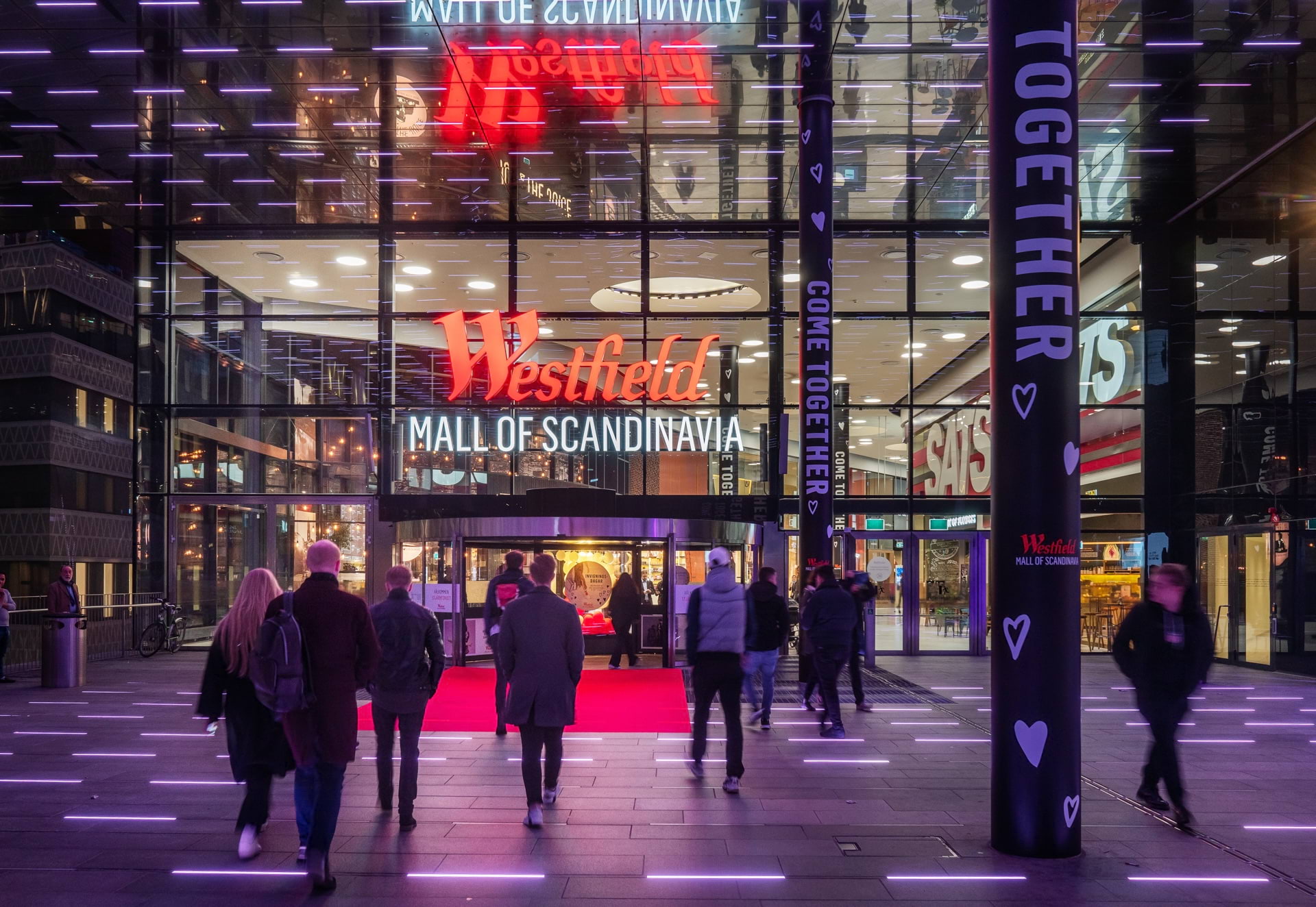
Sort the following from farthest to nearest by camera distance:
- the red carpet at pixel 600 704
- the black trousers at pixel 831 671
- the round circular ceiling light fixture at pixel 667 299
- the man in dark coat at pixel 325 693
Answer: the round circular ceiling light fixture at pixel 667 299 < the red carpet at pixel 600 704 < the black trousers at pixel 831 671 < the man in dark coat at pixel 325 693

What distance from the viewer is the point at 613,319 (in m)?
20.9

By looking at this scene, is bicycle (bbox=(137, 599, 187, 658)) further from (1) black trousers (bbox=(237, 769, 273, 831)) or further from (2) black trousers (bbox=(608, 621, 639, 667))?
(1) black trousers (bbox=(237, 769, 273, 831))

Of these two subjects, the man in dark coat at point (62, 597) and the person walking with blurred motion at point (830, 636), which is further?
the man in dark coat at point (62, 597)

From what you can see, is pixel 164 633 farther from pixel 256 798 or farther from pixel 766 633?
pixel 256 798

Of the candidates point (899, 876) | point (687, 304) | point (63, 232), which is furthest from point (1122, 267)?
point (63, 232)

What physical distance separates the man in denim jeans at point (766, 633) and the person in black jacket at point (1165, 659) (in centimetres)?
395

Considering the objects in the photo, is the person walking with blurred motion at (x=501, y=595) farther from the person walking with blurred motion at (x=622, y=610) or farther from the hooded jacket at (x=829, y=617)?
the person walking with blurred motion at (x=622, y=610)

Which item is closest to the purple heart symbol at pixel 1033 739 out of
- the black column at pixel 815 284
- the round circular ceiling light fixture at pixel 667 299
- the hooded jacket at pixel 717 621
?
the hooded jacket at pixel 717 621

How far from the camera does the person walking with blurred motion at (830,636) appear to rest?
35.8 ft

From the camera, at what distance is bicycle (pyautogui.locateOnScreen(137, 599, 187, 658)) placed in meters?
19.8

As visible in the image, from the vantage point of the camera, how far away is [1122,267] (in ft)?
70.0

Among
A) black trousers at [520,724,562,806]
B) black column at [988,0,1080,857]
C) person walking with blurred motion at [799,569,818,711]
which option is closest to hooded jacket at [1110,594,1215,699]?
black column at [988,0,1080,857]

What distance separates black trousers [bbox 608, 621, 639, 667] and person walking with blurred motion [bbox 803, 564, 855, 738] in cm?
605

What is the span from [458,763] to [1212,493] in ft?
50.6
